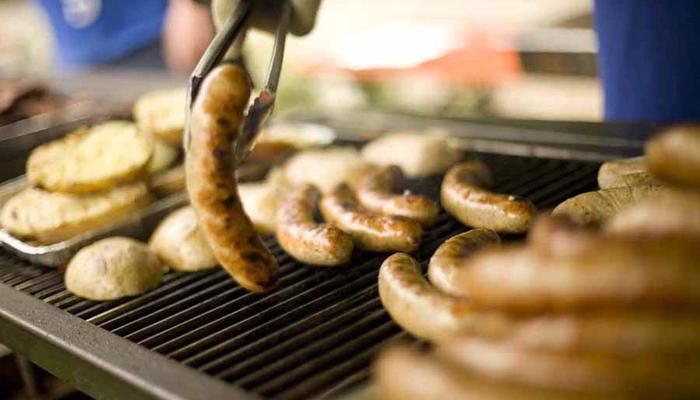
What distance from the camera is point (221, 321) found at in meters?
2.77

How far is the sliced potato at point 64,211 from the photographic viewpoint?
3707 mm

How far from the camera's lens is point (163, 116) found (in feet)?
15.1

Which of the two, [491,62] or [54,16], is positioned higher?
[54,16]

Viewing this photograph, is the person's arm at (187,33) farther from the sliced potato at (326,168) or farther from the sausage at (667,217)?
the sausage at (667,217)

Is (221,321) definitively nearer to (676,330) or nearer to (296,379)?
(296,379)

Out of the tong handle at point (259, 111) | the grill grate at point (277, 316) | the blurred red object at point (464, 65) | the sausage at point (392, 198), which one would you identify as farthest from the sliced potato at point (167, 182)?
the blurred red object at point (464, 65)

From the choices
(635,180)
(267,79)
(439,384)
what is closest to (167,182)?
(267,79)

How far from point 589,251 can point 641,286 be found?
12 cm

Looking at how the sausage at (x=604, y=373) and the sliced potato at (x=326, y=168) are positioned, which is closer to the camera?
the sausage at (x=604, y=373)

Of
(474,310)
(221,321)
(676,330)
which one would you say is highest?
(676,330)

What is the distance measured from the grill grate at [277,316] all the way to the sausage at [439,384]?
1.66ft

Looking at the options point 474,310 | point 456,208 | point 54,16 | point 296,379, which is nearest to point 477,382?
point 474,310

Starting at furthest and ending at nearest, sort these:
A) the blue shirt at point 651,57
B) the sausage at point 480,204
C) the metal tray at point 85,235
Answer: the blue shirt at point 651,57 → the metal tray at point 85,235 → the sausage at point 480,204

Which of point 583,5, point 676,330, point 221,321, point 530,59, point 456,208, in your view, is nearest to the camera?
point 676,330
